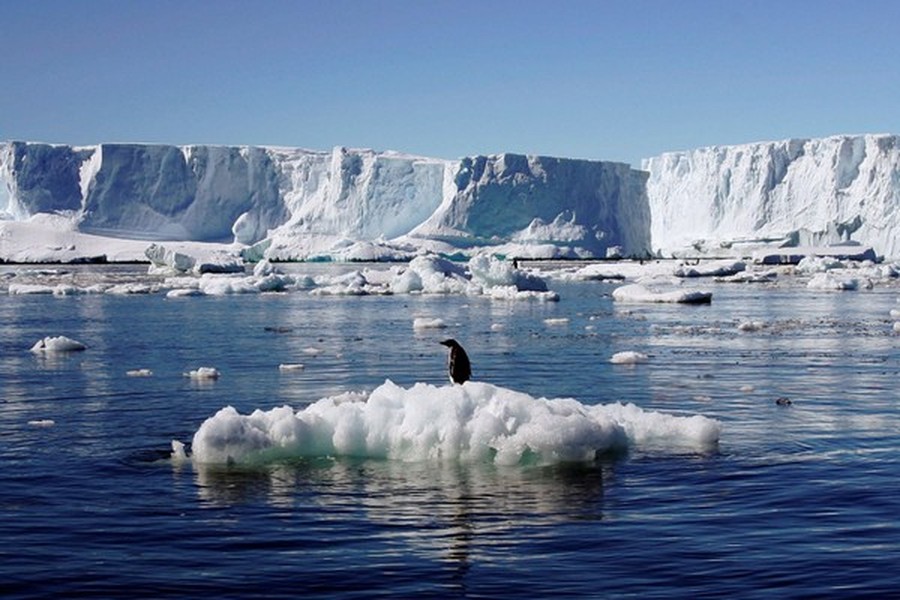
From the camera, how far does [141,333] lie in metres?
26.5

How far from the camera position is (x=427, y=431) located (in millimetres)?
10539

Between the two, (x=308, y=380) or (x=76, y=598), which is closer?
(x=76, y=598)

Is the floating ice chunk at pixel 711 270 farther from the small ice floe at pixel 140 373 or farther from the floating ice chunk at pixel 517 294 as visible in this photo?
the small ice floe at pixel 140 373

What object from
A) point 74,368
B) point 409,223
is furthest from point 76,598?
point 409,223

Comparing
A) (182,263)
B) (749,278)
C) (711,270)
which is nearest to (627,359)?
(749,278)

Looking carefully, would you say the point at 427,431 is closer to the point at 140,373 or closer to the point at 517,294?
the point at 140,373

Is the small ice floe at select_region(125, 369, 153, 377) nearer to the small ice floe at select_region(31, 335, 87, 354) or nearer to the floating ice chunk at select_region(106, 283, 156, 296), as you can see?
the small ice floe at select_region(31, 335, 87, 354)

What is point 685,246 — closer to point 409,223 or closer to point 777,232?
point 777,232

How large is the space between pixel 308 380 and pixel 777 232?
85716 mm

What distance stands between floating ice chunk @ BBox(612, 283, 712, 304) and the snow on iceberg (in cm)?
2733

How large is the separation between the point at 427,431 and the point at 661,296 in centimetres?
2907

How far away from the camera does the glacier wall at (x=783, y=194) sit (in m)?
90.4

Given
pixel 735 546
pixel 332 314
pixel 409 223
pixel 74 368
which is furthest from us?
pixel 409 223

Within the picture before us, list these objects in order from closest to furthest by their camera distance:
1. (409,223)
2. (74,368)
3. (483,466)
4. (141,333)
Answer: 1. (483,466)
2. (74,368)
3. (141,333)
4. (409,223)
